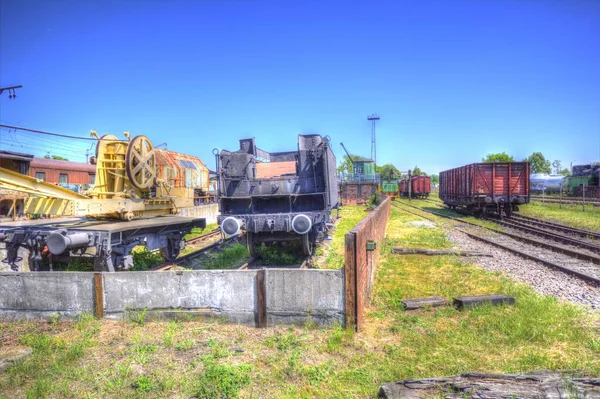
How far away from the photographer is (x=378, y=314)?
5176 millimetres

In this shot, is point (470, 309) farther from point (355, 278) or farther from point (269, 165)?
point (269, 165)

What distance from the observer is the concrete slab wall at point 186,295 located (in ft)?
15.4

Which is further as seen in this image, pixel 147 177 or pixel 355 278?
pixel 147 177

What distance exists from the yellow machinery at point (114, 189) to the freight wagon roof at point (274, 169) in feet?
8.72

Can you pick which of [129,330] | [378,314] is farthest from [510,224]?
[129,330]

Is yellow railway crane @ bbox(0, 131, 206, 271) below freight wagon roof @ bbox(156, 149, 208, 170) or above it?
below

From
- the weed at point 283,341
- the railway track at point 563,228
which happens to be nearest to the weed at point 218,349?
the weed at point 283,341

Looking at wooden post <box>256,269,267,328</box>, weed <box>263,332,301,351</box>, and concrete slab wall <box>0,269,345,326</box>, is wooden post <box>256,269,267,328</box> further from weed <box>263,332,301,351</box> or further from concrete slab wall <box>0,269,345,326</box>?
weed <box>263,332,301,351</box>

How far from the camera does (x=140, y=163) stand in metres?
8.31

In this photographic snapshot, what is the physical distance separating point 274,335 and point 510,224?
49.8 ft

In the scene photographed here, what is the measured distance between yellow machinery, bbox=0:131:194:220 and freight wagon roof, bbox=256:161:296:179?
8.72ft

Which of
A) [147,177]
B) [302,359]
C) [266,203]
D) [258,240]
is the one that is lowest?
[302,359]

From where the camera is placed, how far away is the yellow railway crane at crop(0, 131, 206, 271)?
6250 millimetres

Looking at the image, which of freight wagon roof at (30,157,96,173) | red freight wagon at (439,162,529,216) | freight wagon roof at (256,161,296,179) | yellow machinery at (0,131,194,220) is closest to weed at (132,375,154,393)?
yellow machinery at (0,131,194,220)
